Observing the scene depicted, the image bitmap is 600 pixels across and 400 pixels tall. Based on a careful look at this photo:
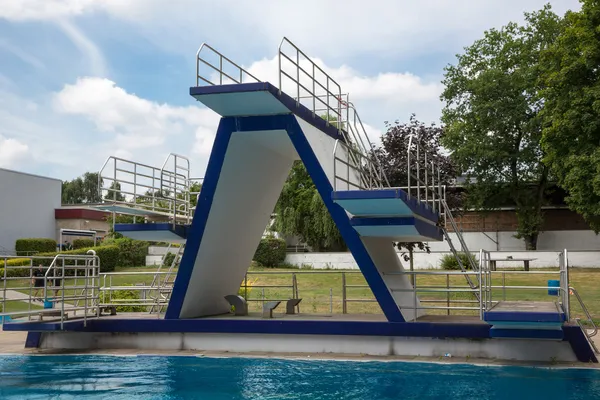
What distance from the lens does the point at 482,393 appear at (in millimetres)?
9984

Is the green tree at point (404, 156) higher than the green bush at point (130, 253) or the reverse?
higher

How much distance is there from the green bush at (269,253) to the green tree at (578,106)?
1545 cm

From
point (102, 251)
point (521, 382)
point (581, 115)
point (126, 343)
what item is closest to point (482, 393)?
point (521, 382)

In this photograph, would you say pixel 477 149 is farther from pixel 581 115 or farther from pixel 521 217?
pixel 581 115

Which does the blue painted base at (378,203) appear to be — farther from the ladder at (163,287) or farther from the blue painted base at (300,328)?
the ladder at (163,287)

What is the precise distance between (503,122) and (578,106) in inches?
436

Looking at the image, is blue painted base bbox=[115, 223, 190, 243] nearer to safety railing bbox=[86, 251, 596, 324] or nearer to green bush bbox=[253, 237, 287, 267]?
safety railing bbox=[86, 251, 596, 324]

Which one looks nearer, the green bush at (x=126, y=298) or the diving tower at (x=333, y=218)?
the diving tower at (x=333, y=218)

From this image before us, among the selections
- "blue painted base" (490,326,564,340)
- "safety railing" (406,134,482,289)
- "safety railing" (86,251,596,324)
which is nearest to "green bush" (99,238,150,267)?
"safety railing" (86,251,596,324)

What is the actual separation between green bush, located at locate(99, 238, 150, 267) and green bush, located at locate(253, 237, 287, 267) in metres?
7.84

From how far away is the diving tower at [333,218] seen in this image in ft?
39.7

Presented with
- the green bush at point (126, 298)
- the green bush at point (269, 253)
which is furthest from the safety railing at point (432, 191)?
the green bush at point (269, 253)

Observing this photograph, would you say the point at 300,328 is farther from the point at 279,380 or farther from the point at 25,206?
the point at 25,206

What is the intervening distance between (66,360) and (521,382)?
29.2 ft
